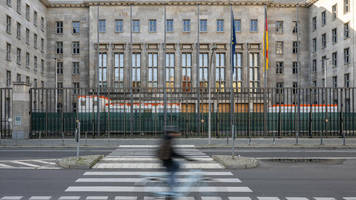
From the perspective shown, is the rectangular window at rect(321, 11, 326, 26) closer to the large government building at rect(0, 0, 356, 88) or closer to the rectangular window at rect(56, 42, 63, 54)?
the large government building at rect(0, 0, 356, 88)

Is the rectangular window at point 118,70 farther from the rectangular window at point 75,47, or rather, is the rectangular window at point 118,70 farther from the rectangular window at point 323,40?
the rectangular window at point 323,40

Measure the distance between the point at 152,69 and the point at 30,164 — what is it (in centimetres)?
3156

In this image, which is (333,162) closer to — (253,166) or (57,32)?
(253,166)

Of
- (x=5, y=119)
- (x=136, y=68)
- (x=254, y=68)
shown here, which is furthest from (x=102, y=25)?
(x=5, y=119)

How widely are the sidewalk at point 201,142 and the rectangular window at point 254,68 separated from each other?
21186 mm

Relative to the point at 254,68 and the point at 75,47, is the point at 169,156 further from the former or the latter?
the point at 75,47

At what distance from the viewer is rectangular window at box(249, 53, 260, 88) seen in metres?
44.0

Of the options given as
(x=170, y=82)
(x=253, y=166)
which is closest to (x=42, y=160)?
(x=253, y=166)

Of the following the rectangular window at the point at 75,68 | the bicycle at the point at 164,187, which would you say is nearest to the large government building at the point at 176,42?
the rectangular window at the point at 75,68

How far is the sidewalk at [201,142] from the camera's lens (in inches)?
786

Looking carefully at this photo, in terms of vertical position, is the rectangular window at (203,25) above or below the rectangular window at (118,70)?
above

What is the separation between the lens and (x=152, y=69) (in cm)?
4372

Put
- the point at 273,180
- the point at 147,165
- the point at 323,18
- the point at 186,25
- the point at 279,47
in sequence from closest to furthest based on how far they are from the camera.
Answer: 1. the point at 273,180
2. the point at 147,165
3. the point at 186,25
4. the point at 323,18
5. the point at 279,47

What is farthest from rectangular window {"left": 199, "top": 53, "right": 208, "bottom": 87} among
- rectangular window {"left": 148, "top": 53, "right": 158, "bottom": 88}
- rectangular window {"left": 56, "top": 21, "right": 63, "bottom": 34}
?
rectangular window {"left": 56, "top": 21, "right": 63, "bottom": 34}
